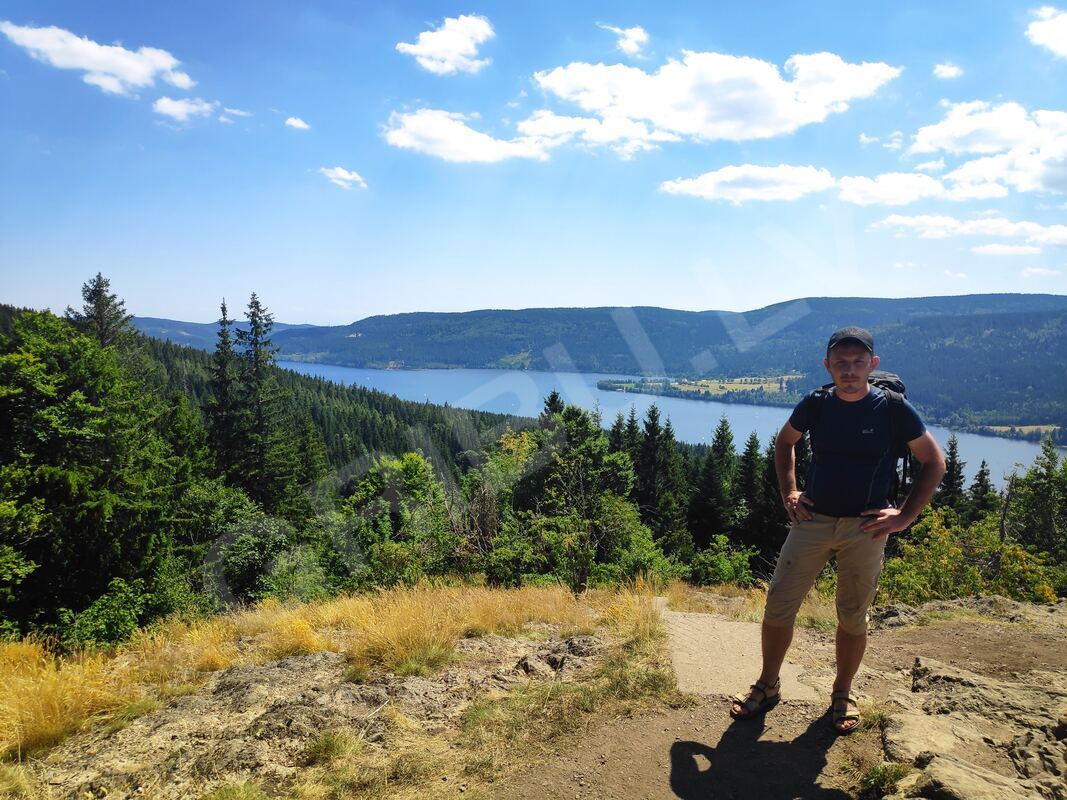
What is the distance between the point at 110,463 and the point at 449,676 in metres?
16.8

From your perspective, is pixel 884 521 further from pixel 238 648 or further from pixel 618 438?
pixel 618 438

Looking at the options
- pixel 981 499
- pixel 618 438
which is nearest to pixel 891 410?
pixel 981 499

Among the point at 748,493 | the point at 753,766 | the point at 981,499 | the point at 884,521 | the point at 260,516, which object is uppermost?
the point at 884,521

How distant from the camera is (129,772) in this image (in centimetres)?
310

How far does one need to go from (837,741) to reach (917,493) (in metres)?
1.50

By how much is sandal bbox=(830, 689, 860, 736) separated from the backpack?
1218 millimetres

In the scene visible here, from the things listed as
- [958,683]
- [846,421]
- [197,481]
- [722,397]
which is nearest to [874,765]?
[958,683]

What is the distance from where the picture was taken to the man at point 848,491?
10.2 feet

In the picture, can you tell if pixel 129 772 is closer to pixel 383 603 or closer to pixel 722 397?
pixel 383 603

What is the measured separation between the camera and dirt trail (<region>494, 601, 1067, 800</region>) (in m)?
2.71

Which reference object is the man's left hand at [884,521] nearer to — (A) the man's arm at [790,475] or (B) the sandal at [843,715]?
(A) the man's arm at [790,475]

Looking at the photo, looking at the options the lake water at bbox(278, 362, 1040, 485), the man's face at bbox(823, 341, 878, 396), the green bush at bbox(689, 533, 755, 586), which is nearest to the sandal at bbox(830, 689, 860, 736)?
the man's face at bbox(823, 341, 878, 396)

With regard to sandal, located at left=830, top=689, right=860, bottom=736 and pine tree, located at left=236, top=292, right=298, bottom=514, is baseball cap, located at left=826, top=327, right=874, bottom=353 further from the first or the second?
pine tree, located at left=236, top=292, right=298, bottom=514

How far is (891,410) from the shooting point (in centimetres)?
313
